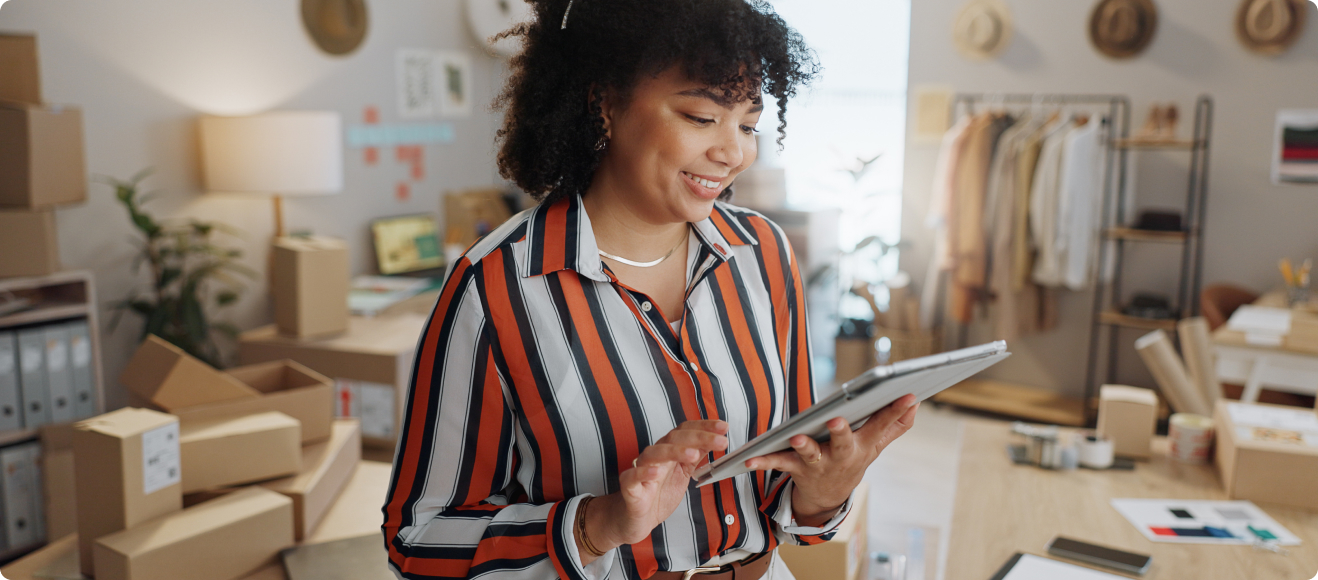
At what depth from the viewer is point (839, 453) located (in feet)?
3.14

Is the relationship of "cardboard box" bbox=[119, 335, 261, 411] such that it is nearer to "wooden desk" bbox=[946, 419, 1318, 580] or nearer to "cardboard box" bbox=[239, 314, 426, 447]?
"cardboard box" bbox=[239, 314, 426, 447]

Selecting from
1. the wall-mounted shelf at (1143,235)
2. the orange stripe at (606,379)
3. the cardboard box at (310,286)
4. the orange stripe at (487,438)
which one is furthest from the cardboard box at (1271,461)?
the cardboard box at (310,286)

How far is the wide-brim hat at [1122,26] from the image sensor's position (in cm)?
430

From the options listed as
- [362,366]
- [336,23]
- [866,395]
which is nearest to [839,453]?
[866,395]

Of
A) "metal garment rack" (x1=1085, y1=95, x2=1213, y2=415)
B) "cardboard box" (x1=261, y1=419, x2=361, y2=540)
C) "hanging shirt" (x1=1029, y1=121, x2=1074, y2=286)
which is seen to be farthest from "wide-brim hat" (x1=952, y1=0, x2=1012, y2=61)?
"cardboard box" (x1=261, y1=419, x2=361, y2=540)

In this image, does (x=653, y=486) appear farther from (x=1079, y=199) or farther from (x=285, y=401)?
(x=1079, y=199)

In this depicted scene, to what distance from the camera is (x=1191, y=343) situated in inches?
131

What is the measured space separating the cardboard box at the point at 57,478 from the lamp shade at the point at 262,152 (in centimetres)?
101

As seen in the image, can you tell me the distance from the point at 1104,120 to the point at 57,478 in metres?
4.48

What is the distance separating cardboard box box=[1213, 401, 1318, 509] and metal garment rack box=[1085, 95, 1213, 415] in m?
2.28

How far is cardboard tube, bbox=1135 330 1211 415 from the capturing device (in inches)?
111

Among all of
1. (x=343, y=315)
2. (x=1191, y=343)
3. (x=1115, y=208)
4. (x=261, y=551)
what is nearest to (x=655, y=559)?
(x=261, y=551)

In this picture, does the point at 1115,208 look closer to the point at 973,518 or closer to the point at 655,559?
the point at 973,518

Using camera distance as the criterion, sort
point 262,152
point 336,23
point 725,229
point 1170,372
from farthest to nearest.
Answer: point 336,23 → point 262,152 → point 1170,372 → point 725,229
